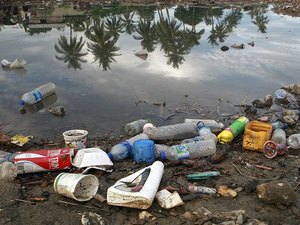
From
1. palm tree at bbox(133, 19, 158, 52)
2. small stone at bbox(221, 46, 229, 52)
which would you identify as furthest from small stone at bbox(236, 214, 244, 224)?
small stone at bbox(221, 46, 229, 52)

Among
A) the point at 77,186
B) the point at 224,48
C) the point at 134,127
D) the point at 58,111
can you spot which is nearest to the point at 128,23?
the point at 224,48

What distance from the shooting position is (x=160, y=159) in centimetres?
497

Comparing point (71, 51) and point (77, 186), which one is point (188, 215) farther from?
point (71, 51)

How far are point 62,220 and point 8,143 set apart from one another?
7.40 ft

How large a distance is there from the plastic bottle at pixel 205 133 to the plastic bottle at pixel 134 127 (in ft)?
3.22

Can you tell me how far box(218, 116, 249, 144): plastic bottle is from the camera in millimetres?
5480

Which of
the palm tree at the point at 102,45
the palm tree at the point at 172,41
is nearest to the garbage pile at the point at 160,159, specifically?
the palm tree at the point at 172,41

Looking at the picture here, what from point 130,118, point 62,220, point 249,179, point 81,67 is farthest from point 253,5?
point 62,220

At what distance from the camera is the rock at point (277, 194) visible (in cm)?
390

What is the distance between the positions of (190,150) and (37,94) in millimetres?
3681

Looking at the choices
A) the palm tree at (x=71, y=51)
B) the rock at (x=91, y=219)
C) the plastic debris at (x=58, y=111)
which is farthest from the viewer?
the palm tree at (x=71, y=51)

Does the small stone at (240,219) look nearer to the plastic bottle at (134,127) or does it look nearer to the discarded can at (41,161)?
the discarded can at (41,161)

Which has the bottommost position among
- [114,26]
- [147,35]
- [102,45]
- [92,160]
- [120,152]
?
[120,152]

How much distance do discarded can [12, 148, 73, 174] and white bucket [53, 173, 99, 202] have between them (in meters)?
0.54
